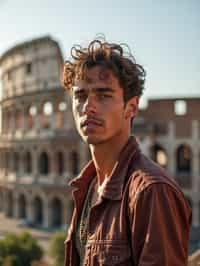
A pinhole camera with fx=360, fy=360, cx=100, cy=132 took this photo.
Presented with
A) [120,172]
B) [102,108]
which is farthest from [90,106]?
[120,172]

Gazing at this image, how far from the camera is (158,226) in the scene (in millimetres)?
1455

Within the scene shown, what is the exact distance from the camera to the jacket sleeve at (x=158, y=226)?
145cm

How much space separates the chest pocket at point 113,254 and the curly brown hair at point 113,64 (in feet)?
2.45

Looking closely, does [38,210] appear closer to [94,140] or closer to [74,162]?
[74,162]

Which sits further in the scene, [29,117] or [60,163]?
[29,117]

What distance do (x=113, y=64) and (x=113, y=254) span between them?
0.93 meters

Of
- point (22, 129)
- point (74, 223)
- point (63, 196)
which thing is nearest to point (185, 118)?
point (63, 196)

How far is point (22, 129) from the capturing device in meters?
27.8

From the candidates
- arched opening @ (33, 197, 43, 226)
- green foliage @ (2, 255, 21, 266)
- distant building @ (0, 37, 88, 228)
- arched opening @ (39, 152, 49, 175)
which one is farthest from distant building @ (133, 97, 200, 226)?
green foliage @ (2, 255, 21, 266)

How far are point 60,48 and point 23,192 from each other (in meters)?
11.2

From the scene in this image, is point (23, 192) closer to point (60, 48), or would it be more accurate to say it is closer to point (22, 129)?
point (22, 129)

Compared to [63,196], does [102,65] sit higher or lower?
higher

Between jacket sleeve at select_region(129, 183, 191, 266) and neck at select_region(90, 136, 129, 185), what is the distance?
39cm

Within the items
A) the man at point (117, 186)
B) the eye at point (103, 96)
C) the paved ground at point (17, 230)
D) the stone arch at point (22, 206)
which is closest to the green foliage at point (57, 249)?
the paved ground at point (17, 230)
